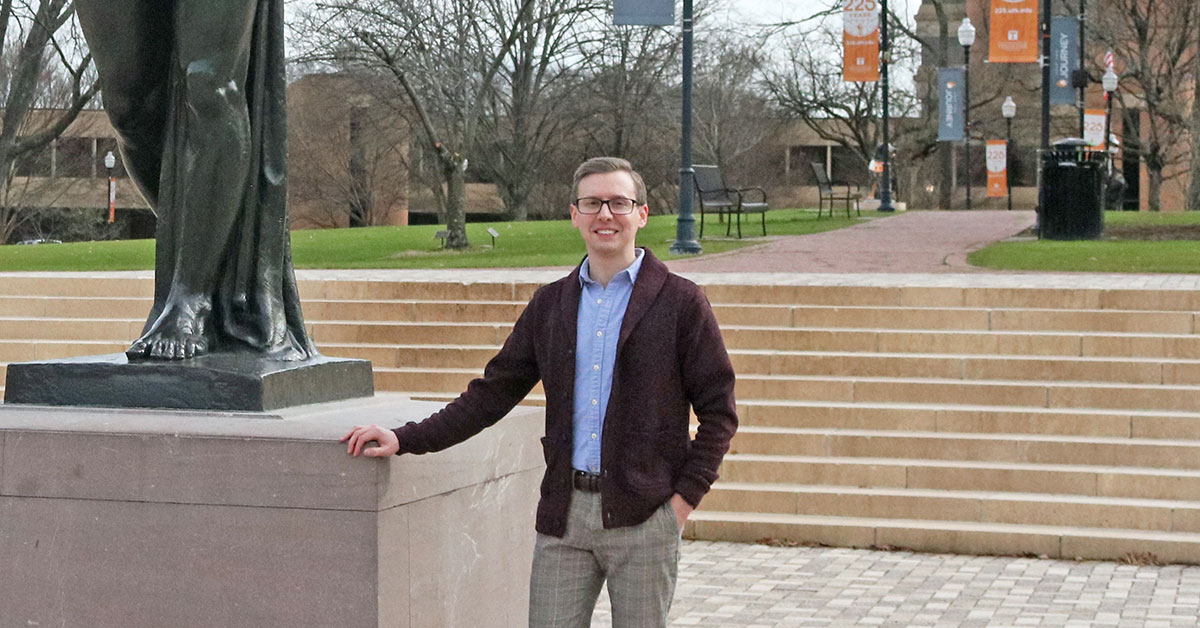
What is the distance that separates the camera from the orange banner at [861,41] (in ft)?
113


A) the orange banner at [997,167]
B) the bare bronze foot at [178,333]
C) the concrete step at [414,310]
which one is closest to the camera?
the bare bronze foot at [178,333]

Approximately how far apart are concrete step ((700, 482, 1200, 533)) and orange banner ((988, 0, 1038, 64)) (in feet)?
67.5

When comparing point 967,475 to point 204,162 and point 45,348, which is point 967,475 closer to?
point 204,162

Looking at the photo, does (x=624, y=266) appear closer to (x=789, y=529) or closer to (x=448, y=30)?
(x=789, y=529)

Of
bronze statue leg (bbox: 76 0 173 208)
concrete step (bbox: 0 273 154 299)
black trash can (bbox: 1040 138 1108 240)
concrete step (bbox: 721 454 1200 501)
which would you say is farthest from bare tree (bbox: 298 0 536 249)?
bronze statue leg (bbox: 76 0 173 208)

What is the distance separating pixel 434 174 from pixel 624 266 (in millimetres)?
50189

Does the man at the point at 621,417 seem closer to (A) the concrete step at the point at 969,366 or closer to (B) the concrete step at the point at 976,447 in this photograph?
(B) the concrete step at the point at 976,447

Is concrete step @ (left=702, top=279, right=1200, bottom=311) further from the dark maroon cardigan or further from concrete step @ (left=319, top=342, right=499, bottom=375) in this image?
the dark maroon cardigan

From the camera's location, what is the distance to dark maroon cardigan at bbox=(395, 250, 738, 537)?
3652 mm

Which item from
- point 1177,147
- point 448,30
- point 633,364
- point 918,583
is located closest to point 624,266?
point 633,364

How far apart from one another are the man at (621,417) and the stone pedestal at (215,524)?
65cm

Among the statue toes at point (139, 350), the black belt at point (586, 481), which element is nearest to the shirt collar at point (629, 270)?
the black belt at point (586, 481)

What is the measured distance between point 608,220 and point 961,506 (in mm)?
5708

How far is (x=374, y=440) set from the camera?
4176mm
